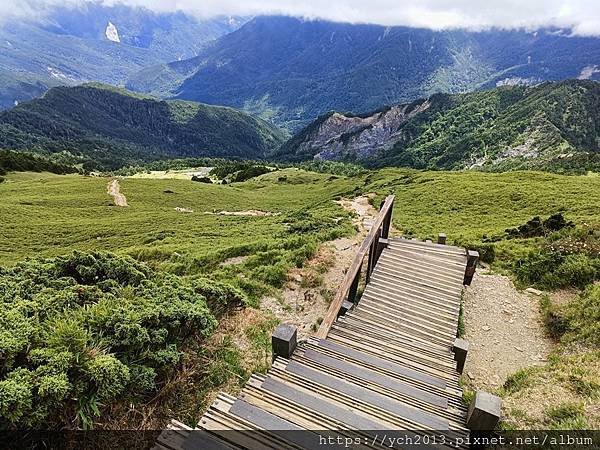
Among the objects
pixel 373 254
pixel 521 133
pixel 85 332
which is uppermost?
pixel 85 332

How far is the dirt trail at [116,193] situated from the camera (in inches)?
1861

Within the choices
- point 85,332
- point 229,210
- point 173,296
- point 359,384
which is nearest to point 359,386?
point 359,384

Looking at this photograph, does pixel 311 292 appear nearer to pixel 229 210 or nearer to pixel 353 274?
pixel 353 274

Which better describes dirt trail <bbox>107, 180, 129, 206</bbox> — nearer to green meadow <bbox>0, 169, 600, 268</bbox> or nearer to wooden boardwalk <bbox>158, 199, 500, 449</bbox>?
green meadow <bbox>0, 169, 600, 268</bbox>

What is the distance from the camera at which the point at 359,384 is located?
6.77 m

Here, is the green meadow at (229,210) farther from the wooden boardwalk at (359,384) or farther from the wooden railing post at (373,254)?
the wooden boardwalk at (359,384)

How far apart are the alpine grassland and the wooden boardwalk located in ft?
6.20

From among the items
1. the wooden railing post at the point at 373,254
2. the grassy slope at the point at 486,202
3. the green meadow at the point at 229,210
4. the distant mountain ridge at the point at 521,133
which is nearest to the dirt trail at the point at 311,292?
the wooden railing post at the point at 373,254

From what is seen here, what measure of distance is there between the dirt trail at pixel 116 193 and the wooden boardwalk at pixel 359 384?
43.6 meters

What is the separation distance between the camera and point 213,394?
311 inches

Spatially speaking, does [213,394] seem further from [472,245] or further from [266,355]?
[472,245]

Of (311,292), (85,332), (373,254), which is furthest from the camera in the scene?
(311,292)

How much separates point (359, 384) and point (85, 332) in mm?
4830

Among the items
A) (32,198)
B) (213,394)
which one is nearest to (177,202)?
(32,198)
